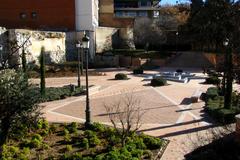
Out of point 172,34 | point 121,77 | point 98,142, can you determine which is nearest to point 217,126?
point 98,142

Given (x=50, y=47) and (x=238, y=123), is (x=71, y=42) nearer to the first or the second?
(x=50, y=47)

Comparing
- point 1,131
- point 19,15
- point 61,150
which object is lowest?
point 61,150

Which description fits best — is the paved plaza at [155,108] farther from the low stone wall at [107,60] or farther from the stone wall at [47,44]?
the low stone wall at [107,60]

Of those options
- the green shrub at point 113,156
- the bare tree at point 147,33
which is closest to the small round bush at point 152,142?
the green shrub at point 113,156

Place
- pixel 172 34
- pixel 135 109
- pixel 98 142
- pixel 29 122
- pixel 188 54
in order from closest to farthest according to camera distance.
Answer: pixel 29 122
pixel 98 142
pixel 135 109
pixel 188 54
pixel 172 34

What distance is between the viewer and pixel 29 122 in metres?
11.1

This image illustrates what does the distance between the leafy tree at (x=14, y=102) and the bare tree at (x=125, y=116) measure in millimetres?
4819

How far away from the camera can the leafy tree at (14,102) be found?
9961 millimetres

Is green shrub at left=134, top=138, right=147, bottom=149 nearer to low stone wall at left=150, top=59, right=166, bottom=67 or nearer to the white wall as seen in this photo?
the white wall

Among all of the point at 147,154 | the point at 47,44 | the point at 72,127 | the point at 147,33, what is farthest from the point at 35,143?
the point at 147,33

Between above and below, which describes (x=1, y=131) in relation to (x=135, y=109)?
above

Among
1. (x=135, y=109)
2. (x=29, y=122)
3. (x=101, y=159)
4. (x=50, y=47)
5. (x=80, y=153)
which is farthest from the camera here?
(x=50, y=47)

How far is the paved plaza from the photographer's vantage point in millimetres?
17406

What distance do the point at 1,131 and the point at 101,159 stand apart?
3.34 meters
